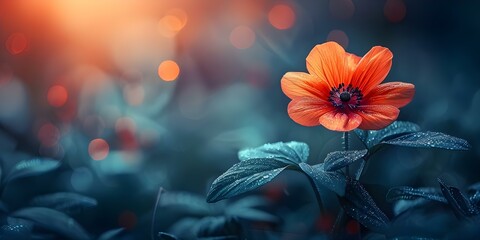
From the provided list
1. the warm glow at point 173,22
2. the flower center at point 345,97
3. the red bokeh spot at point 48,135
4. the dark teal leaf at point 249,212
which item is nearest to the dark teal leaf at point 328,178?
the flower center at point 345,97

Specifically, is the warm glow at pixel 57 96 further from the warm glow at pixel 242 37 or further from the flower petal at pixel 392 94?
the flower petal at pixel 392 94

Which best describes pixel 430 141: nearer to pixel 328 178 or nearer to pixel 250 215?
pixel 328 178

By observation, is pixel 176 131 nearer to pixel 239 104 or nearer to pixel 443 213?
pixel 239 104

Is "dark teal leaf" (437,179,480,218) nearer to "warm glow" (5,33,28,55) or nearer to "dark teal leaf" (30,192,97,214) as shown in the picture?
"dark teal leaf" (30,192,97,214)

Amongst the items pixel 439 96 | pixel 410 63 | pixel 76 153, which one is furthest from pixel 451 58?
pixel 76 153

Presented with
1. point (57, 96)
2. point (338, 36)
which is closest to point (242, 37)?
point (338, 36)

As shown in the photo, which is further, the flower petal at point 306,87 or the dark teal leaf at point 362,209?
the flower petal at point 306,87
